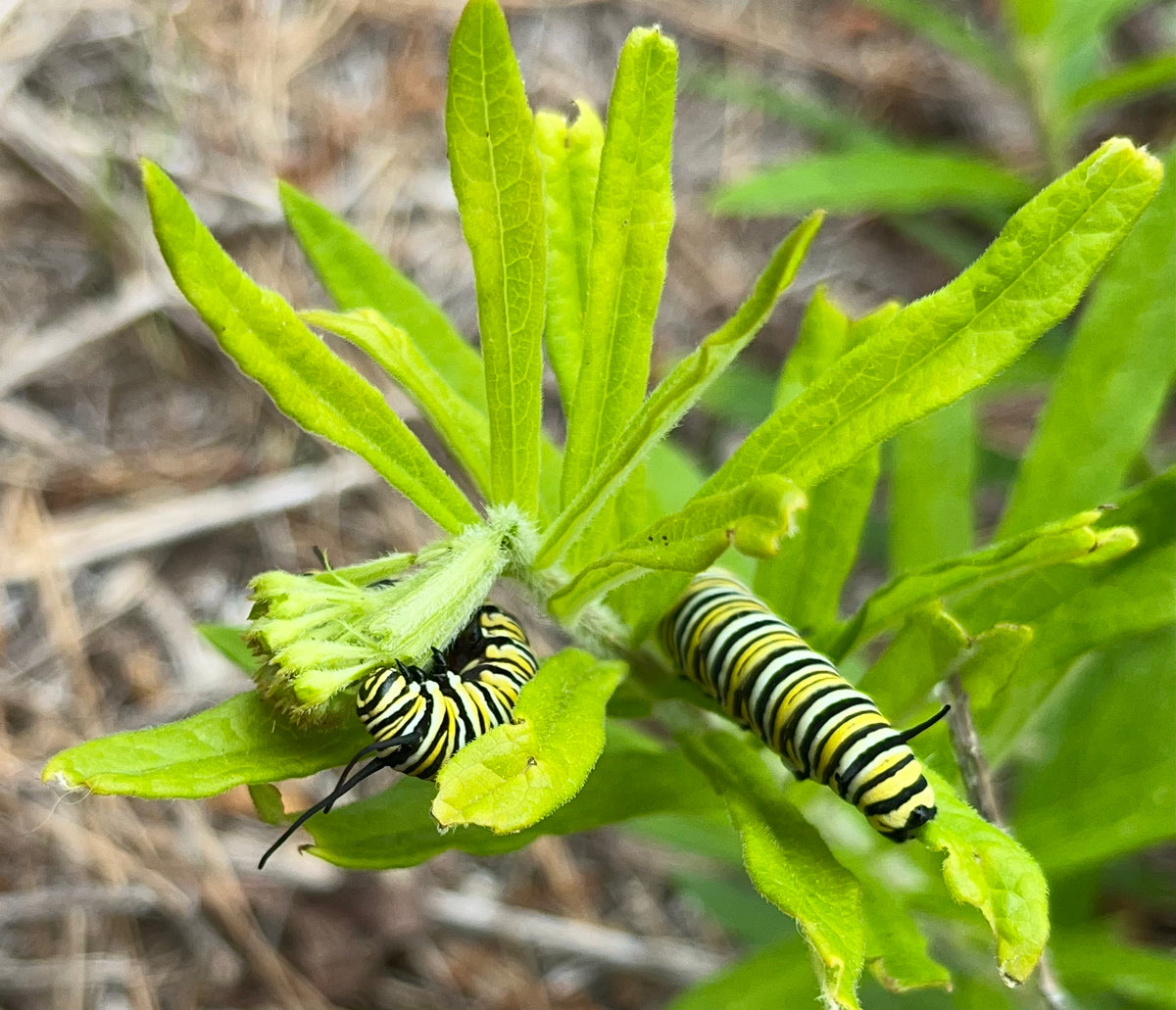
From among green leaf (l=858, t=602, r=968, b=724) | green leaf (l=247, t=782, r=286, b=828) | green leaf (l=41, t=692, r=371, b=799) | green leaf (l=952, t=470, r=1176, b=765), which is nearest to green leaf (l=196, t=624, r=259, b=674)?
green leaf (l=247, t=782, r=286, b=828)

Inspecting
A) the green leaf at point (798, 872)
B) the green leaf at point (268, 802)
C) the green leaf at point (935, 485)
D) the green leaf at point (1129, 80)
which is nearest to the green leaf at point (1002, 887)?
the green leaf at point (798, 872)

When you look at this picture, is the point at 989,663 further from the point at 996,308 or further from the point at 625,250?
the point at 625,250

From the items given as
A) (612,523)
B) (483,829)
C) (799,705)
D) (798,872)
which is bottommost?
(483,829)

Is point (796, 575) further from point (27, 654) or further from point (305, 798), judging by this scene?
point (27, 654)

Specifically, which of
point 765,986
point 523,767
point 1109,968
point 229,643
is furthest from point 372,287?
point 1109,968

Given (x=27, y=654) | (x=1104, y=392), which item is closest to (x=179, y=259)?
(x=1104, y=392)

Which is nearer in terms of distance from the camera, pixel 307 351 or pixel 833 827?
pixel 307 351

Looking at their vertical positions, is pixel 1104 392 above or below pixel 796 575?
above
